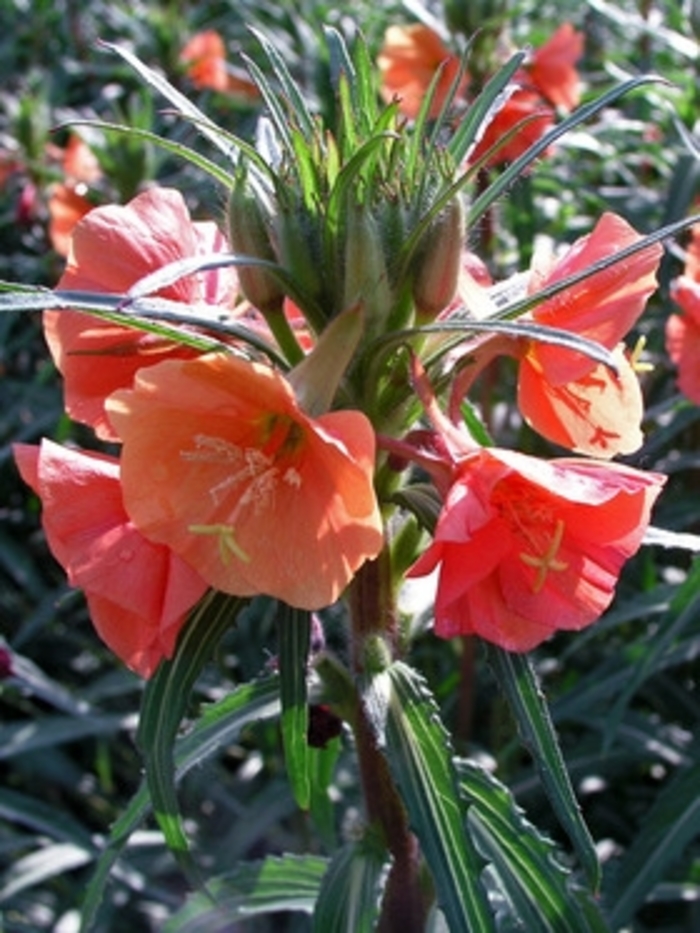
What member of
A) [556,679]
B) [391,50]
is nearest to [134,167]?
[391,50]

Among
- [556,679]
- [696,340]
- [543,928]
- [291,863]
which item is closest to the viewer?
[543,928]

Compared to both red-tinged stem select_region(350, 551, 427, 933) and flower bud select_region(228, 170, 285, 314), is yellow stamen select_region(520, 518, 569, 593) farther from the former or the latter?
flower bud select_region(228, 170, 285, 314)

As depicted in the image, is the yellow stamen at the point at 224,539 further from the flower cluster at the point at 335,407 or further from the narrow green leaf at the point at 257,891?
the narrow green leaf at the point at 257,891

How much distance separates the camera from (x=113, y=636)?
49.8 inches

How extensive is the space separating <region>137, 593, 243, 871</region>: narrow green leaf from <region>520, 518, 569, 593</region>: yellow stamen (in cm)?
28

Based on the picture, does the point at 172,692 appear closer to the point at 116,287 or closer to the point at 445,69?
the point at 116,287

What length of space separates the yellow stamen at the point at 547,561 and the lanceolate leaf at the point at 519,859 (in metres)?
0.36

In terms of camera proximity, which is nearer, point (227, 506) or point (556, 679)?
point (227, 506)

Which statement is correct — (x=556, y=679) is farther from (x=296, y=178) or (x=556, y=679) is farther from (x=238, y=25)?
(x=238, y=25)

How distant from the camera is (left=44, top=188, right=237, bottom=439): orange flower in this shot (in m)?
1.30

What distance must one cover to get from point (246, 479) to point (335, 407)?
123 mm

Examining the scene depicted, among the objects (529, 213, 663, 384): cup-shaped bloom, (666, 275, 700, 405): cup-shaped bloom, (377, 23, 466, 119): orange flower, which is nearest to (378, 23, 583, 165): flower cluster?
(377, 23, 466, 119): orange flower

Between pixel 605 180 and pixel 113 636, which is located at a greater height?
pixel 113 636

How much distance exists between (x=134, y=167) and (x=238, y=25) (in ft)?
6.83
